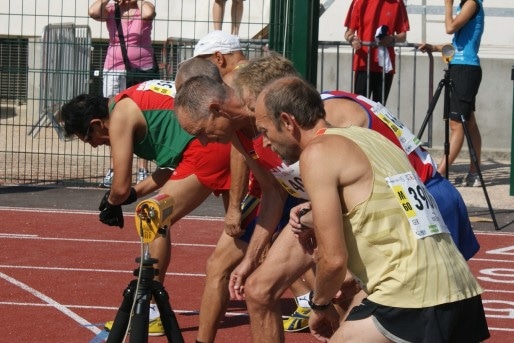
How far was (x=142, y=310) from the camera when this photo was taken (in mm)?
4977

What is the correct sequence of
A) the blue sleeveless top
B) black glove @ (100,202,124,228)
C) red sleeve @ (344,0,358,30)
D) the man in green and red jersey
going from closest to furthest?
the man in green and red jersey → black glove @ (100,202,124,228) → the blue sleeveless top → red sleeve @ (344,0,358,30)

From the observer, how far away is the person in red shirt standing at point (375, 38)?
43.1 feet

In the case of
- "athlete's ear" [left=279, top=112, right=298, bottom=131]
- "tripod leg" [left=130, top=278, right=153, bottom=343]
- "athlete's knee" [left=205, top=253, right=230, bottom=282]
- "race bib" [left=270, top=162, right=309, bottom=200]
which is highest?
"athlete's ear" [left=279, top=112, right=298, bottom=131]

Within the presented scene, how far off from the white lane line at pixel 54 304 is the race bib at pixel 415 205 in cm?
326

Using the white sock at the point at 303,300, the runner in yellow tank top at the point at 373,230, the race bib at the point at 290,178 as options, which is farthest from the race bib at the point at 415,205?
the white sock at the point at 303,300

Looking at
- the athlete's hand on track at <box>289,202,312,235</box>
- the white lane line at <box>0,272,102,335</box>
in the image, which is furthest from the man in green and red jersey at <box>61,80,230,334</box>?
the athlete's hand on track at <box>289,202,312,235</box>

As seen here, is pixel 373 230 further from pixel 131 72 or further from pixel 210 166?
pixel 131 72

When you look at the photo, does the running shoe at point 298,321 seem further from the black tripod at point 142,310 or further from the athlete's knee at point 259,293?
the black tripod at point 142,310

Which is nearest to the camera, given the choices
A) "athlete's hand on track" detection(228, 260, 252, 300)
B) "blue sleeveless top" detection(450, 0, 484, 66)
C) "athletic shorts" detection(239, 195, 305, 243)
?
"athlete's hand on track" detection(228, 260, 252, 300)

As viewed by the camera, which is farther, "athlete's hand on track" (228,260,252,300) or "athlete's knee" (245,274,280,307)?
"athlete's hand on track" (228,260,252,300)

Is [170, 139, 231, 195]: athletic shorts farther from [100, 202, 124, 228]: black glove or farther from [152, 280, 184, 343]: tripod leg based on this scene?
[152, 280, 184, 343]: tripod leg

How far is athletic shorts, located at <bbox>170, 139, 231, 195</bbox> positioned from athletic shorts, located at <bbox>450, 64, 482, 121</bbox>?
19.0 feet

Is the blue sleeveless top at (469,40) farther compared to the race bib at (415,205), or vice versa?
the blue sleeveless top at (469,40)

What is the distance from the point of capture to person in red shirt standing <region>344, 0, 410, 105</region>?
1313 centimetres
